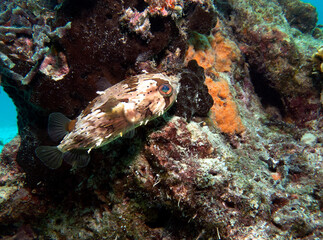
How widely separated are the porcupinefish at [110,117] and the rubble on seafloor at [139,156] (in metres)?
0.62

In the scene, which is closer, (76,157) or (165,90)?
(165,90)

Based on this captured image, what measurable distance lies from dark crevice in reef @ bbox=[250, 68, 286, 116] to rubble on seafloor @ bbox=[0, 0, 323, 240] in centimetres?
236

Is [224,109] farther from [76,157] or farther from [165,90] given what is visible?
[76,157]

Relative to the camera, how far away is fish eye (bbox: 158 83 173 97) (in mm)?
2812

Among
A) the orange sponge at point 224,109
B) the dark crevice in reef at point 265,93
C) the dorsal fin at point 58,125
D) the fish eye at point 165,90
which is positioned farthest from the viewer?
the dark crevice in reef at point 265,93

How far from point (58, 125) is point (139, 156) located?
151cm

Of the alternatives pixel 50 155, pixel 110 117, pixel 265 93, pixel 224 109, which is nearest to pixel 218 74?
pixel 224 109

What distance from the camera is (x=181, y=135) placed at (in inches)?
133

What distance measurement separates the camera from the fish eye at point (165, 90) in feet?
9.23

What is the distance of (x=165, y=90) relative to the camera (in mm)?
2820

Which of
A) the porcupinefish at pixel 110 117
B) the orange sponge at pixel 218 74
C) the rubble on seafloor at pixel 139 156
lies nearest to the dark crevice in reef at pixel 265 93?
the orange sponge at pixel 218 74

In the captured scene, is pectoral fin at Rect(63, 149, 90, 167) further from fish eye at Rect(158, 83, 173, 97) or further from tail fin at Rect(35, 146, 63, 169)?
fish eye at Rect(158, 83, 173, 97)

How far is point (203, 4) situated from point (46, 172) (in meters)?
5.44

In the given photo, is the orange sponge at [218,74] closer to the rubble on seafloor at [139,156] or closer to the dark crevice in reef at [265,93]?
the rubble on seafloor at [139,156]
